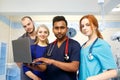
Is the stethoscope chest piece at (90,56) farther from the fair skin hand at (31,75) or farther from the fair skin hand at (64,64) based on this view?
the fair skin hand at (31,75)

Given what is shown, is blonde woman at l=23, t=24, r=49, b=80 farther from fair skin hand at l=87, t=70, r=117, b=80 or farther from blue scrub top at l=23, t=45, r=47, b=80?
fair skin hand at l=87, t=70, r=117, b=80

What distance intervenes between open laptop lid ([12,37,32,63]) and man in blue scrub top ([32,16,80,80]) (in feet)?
0.26

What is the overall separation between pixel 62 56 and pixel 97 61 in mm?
266

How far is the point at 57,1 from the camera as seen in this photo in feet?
13.0

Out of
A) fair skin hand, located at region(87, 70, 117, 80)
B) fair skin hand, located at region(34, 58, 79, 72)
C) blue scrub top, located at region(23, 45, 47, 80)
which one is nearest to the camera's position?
fair skin hand, located at region(87, 70, 117, 80)

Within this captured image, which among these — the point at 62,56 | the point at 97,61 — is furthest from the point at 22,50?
the point at 97,61

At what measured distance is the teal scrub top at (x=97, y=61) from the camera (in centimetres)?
131

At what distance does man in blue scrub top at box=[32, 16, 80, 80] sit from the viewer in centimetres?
140

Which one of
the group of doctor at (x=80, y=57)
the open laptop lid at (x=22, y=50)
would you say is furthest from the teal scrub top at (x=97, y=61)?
the open laptop lid at (x=22, y=50)

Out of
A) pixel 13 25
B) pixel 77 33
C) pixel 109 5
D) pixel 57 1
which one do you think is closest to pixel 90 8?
pixel 109 5

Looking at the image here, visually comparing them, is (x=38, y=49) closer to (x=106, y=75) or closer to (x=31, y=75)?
(x=31, y=75)

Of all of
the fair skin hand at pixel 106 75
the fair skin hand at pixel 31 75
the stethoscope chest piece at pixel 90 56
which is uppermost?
the stethoscope chest piece at pixel 90 56

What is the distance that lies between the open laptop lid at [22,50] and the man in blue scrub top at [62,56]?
8 cm

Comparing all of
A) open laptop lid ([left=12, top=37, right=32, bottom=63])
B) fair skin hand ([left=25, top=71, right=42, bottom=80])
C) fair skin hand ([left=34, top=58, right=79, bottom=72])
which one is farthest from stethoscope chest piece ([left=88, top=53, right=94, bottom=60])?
fair skin hand ([left=25, top=71, right=42, bottom=80])
